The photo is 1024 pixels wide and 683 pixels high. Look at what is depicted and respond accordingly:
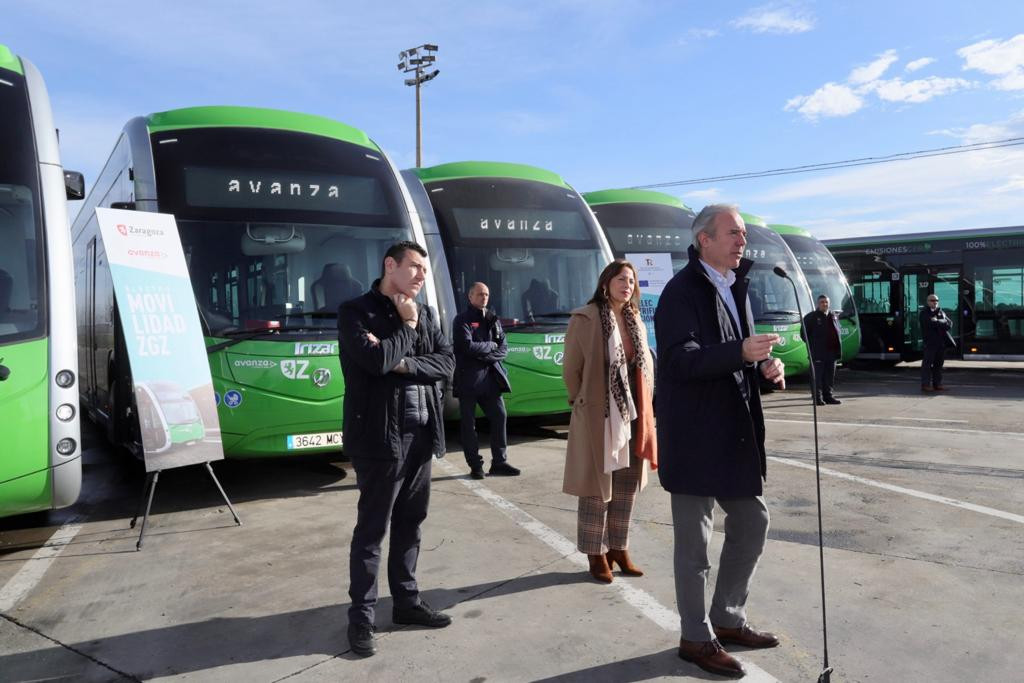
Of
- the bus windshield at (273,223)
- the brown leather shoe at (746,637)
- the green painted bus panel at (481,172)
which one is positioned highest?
the green painted bus panel at (481,172)

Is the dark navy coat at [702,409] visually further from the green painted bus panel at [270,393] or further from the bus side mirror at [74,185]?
Answer: the bus side mirror at [74,185]

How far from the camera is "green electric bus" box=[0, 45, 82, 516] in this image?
495 centimetres

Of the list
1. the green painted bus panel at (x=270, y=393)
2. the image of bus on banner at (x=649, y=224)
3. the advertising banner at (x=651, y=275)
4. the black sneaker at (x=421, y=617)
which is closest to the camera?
the black sneaker at (x=421, y=617)

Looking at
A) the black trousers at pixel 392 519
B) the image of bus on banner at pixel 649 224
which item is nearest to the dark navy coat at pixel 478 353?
the black trousers at pixel 392 519

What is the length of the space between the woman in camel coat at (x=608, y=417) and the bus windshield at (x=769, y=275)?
1106 cm

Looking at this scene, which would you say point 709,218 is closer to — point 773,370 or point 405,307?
point 773,370

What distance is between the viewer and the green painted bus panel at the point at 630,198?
40.9ft

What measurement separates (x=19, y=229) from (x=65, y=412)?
125 cm

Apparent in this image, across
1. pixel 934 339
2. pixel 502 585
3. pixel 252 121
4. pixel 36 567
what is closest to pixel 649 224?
pixel 934 339

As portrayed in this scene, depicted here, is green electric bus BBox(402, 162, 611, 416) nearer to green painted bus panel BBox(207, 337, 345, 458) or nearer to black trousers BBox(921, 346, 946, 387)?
green painted bus panel BBox(207, 337, 345, 458)

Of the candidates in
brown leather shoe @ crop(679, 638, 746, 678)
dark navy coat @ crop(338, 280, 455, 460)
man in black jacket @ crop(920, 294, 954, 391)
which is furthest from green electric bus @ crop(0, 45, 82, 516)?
man in black jacket @ crop(920, 294, 954, 391)

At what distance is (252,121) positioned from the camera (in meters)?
7.11

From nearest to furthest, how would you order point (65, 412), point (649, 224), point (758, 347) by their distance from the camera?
1. point (758, 347)
2. point (65, 412)
3. point (649, 224)

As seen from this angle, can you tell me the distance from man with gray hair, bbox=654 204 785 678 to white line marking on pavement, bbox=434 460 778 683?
0.12m
